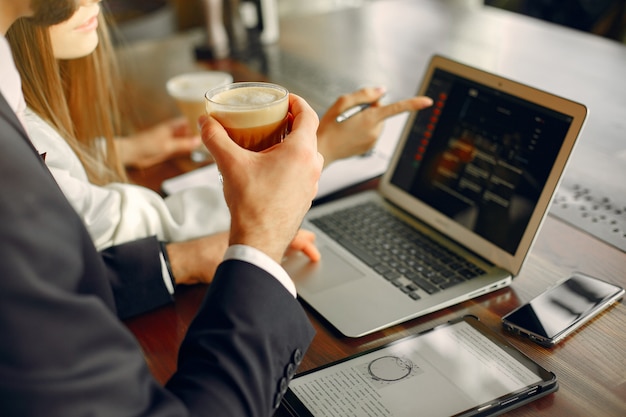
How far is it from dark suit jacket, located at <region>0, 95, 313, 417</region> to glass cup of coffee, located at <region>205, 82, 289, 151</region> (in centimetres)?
23

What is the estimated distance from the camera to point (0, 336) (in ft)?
1.77

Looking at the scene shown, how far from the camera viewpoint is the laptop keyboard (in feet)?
3.32

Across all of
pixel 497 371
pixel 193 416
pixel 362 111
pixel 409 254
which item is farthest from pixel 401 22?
pixel 193 416

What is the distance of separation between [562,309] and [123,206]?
0.73m

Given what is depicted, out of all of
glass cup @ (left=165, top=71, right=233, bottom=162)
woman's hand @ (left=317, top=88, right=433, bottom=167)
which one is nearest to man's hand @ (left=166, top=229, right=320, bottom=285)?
woman's hand @ (left=317, top=88, right=433, bottom=167)

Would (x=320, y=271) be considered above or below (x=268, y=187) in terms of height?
below

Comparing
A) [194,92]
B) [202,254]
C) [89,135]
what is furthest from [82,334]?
[194,92]

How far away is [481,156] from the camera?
1.09 meters

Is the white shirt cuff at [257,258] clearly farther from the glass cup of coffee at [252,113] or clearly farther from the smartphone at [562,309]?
the smartphone at [562,309]

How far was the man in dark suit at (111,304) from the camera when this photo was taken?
544 millimetres

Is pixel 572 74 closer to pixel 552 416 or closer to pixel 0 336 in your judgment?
pixel 552 416

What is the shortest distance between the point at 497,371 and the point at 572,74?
4.24 feet

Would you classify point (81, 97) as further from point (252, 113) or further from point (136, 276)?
point (252, 113)

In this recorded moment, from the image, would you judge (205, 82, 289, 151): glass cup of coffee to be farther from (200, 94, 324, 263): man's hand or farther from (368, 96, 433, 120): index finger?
(368, 96, 433, 120): index finger
